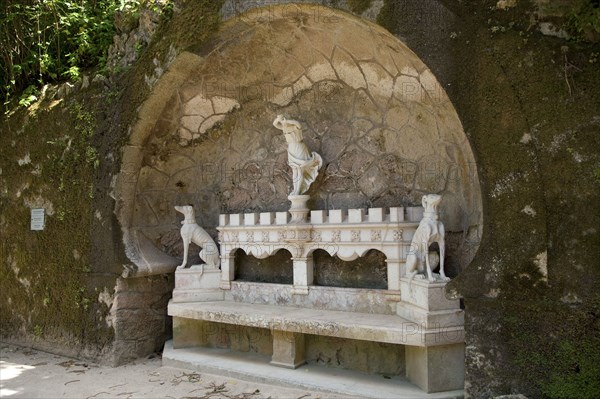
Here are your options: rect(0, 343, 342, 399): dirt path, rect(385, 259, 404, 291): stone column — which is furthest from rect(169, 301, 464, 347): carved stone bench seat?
rect(0, 343, 342, 399): dirt path

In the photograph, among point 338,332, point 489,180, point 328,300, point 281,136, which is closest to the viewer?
point 489,180

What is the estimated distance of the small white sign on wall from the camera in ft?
20.0

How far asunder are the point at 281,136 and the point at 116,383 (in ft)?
9.61

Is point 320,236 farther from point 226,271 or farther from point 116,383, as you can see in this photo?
point 116,383

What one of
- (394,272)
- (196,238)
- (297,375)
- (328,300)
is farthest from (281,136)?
(297,375)

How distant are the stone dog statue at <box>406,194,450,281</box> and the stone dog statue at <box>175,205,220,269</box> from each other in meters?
2.26

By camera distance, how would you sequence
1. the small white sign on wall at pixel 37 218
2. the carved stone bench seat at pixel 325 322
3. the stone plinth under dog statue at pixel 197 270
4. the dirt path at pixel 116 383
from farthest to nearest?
the small white sign on wall at pixel 37 218, the stone plinth under dog statue at pixel 197 270, the dirt path at pixel 116 383, the carved stone bench seat at pixel 325 322

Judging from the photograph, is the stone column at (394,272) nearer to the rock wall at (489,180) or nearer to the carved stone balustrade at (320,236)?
the carved stone balustrade at (320,236)

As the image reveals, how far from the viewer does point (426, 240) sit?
4227mm

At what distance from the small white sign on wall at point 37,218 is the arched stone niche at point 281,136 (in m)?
1.21

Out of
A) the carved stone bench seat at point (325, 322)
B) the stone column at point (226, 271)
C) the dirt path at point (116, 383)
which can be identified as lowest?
the dirt path at point (116, 383)

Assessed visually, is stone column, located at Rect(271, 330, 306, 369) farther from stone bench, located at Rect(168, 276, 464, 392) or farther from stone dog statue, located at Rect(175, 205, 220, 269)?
stone dog statue, located at Rect(175, 205, 220, 269)

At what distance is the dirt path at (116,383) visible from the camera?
4516 mm

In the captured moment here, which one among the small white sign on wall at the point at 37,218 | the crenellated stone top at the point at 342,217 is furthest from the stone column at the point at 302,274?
the small white sign on wall at the point at 37,218
